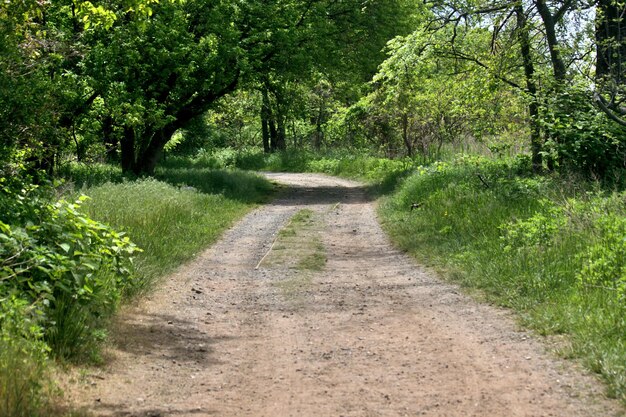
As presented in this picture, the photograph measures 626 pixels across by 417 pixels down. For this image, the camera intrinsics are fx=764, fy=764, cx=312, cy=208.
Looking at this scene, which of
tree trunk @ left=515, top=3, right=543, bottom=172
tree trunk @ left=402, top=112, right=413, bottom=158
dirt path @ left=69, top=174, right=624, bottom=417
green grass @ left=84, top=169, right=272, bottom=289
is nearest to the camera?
dirt path @ left=69, top=174, right=624, bottom=417

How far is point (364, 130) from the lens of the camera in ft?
120

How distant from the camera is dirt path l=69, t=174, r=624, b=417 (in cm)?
579

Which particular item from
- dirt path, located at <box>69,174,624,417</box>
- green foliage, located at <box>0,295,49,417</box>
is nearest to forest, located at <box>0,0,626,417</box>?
green foliage, located at <box>0,295,49,417</box>

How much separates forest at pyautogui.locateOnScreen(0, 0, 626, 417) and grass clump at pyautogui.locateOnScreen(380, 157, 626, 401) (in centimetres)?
4

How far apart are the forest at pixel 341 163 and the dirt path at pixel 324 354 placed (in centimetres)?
38

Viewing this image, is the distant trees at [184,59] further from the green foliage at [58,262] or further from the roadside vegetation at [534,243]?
the roadside vegetation at [534,243]

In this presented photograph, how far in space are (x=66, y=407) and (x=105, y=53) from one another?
16971mm

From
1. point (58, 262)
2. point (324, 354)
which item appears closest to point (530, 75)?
point (324, 354)

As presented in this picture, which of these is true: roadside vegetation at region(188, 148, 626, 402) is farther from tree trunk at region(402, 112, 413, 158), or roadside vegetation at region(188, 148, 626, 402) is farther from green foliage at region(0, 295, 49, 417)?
tree trunk at region(402, 112, 413, 158)

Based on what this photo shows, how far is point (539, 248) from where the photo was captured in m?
9.91

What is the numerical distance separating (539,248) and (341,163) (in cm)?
2768

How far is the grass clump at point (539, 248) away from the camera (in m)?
7.06

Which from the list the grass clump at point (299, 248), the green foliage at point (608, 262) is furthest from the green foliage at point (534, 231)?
the grass clump at point (299, 248)

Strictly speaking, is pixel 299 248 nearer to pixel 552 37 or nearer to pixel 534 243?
pixel 534 243
